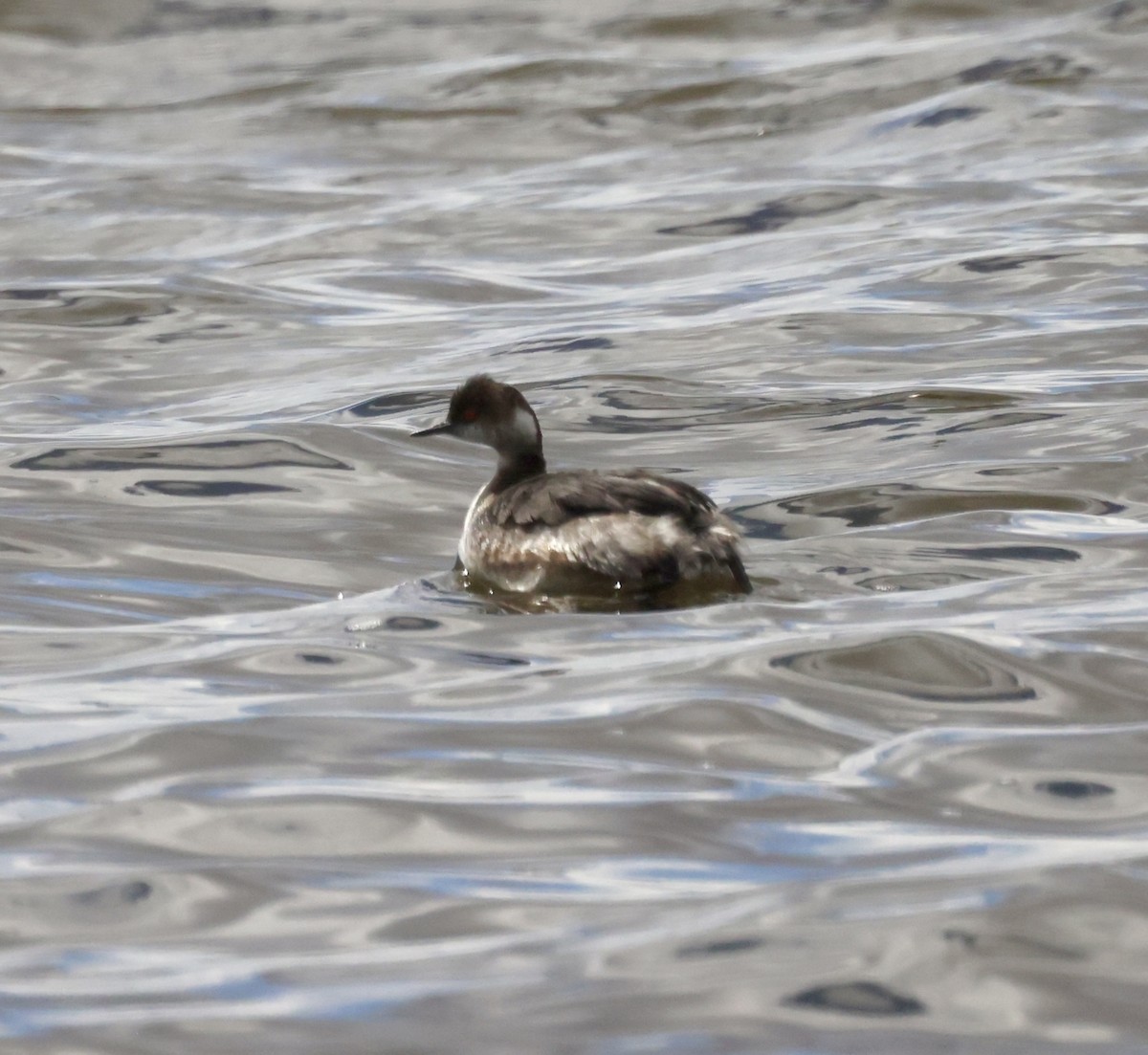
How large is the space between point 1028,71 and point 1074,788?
14995 millimetres

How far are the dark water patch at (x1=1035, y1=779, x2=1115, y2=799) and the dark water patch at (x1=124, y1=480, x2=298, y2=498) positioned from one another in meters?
4.69

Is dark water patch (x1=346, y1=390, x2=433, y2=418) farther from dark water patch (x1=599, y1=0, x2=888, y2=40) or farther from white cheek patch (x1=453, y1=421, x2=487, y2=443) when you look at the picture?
dark water patch (x1=599, y1=0, x2=888, y2=40)

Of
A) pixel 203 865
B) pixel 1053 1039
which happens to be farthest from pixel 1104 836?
pixel 203 865

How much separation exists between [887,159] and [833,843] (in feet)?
42.3

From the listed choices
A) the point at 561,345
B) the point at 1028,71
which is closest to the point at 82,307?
the point at 561,345

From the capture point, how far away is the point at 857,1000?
426cm

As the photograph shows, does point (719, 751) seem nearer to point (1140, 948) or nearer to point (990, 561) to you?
point (1140, 948)

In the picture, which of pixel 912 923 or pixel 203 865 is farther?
pixel 203 865

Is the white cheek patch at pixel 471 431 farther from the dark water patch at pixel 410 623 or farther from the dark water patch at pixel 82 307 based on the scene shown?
the dark water patch at pixel 82 307

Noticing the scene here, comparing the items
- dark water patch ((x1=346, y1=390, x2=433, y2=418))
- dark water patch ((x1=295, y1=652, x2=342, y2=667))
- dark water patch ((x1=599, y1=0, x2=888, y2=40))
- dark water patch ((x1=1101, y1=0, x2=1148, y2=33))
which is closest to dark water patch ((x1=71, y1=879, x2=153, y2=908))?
dark water patch ((x1=295, y1=652, x2=342, y2=667))

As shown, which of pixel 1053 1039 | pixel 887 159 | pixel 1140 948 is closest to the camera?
pixel 1053 1039

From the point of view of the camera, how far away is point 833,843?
507 centimetres

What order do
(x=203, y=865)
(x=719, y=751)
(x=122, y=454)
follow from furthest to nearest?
1. (x=122, y=454)
2. (x=719, y=751)
3. (x=203, y=865)

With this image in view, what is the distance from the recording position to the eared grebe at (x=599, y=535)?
7406mm
